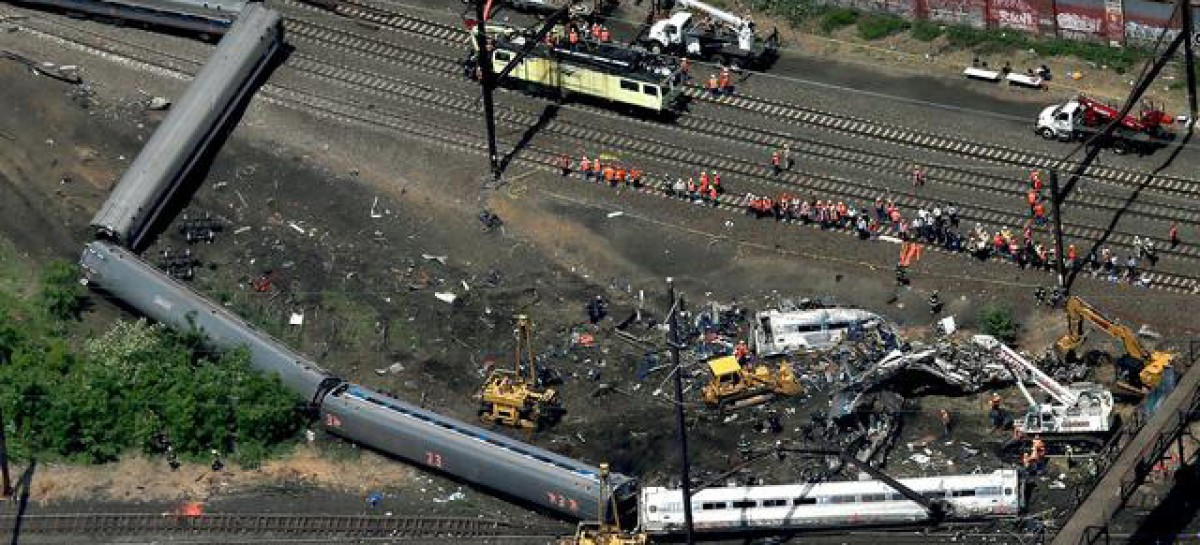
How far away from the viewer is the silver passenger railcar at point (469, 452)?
340ft

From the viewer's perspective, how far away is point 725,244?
11956cm

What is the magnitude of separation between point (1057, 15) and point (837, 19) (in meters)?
10.7

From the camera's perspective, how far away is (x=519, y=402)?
10919 centimetres

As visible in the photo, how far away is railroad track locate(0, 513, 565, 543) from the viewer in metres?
106

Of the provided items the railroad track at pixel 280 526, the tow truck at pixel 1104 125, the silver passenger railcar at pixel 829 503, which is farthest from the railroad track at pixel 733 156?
the railroad track at pixel 280 526

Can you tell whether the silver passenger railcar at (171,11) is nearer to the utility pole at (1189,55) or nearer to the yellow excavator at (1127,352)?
the utility pole at (1189,55)

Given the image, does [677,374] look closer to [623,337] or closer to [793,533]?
[793,533]

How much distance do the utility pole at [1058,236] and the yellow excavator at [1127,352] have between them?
9.16 ft

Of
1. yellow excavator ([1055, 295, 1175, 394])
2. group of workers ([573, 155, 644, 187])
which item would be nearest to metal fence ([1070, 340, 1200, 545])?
yellow excavator ([1055, 295, 1175, 394])

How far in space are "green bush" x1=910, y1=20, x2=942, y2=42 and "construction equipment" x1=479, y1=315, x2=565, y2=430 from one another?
101 feet

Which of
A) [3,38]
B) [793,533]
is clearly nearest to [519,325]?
[793,533]

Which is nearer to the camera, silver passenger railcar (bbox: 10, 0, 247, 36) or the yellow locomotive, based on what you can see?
the yellow locomotive

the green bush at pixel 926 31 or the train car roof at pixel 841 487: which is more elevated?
the green bush at pixel 926 31

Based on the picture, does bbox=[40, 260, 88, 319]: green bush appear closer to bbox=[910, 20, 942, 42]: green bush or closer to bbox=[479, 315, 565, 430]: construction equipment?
bbox=[479, 315, 565, 430]: construction equipment
